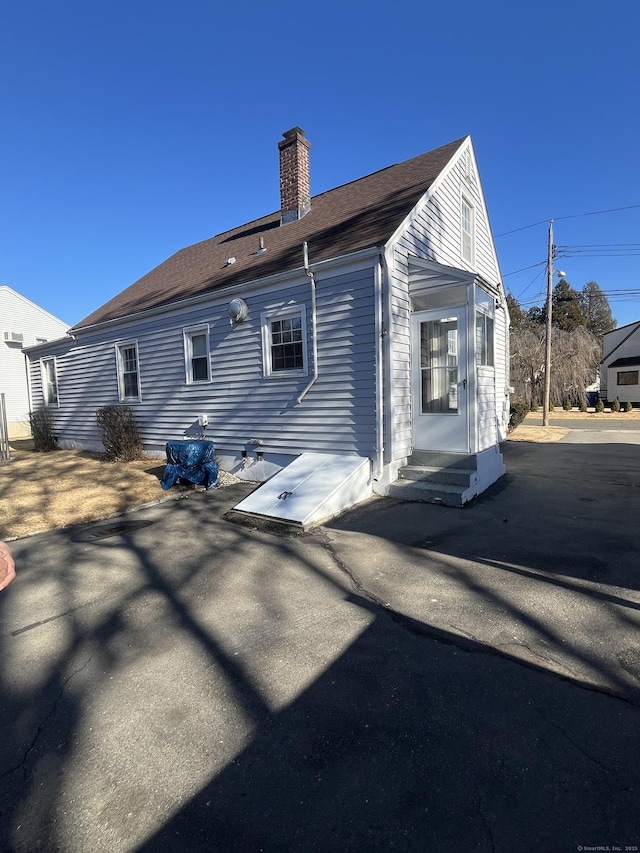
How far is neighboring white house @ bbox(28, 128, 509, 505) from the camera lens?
703cm

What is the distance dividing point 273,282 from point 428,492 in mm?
4678

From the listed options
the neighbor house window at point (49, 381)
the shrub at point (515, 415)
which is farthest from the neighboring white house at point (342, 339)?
the shrub at point (515, 415)

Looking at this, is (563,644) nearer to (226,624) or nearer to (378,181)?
(226,624)

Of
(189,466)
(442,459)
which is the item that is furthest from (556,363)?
(189,466)

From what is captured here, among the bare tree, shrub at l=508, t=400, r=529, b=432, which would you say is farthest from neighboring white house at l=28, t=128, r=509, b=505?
the bare tree

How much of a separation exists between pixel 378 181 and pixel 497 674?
35.0 ft

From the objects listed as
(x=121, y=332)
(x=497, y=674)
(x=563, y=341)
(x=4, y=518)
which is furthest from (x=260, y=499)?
(x=563, y=341)

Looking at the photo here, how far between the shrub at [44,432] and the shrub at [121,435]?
3.88 m

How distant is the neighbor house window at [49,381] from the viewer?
14.6 m

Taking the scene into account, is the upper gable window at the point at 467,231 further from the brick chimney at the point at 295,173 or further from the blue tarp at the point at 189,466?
the blue tarp at the point at 189,466

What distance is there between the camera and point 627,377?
35.4 m

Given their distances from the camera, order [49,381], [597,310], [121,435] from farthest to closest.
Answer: [597,310]
[49,381]
[121,435]

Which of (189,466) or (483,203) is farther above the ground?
(483,203)

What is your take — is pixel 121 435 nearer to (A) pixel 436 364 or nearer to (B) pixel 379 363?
(B) pixel 379 363
